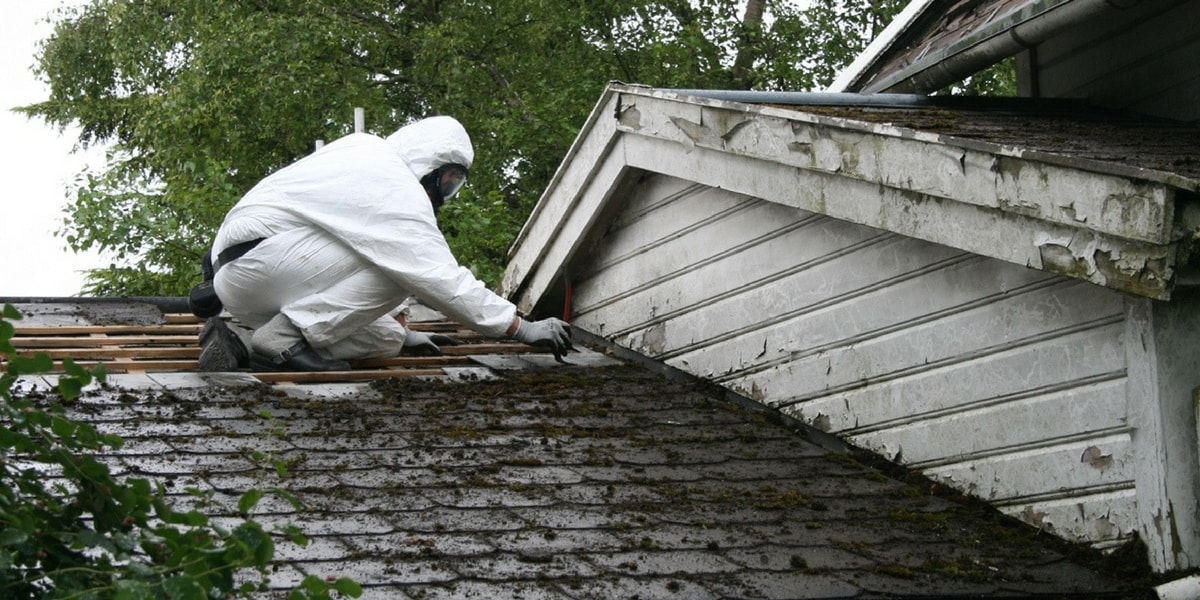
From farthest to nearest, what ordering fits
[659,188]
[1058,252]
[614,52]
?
[614,52] → [659,188] → [1058,252]

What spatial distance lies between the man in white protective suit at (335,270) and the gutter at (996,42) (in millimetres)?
1841

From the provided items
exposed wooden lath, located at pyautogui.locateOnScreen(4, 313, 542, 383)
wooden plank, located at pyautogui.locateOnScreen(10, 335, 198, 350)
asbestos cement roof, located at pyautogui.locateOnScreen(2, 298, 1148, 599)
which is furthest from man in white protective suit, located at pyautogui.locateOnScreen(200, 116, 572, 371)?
wooden plank, located at pyautogui.locateOnScreen(10, 335, 198, 350)

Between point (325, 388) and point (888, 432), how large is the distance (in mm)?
1998

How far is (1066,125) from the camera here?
16.7 ft

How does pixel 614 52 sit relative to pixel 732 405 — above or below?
above

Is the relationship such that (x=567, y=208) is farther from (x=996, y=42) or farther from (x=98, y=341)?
(x=98, y=341)

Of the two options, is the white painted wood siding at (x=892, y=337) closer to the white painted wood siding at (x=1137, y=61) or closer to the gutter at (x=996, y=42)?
the gutter at (x=996, y=42)

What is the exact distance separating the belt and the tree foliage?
347 inches

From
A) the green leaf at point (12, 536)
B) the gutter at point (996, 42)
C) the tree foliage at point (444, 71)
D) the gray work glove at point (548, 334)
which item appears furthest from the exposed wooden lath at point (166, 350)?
the tree foliage at point (444, 71)

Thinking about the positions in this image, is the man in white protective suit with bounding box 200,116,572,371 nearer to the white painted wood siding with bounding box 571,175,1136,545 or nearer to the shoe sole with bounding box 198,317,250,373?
the shoe sole with bounding box 198,317,250,373

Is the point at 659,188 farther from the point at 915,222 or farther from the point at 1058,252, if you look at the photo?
the point at 1058,252

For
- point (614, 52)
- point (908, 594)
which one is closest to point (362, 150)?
point (908, 594)

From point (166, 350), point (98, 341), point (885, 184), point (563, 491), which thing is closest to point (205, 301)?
point (166, 350)

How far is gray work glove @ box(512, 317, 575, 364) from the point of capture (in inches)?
231
